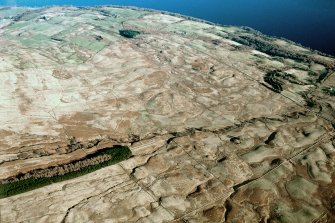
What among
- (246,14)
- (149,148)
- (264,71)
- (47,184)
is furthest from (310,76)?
(246,14)

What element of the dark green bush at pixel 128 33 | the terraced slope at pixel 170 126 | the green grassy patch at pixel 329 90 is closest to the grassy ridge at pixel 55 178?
the terraced slope at pixel 170 126

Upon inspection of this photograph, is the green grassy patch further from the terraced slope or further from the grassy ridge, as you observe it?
the grassy ridge

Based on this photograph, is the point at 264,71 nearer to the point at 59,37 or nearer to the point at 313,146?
the point at 313,146

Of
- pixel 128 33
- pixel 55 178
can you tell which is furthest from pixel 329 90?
pixel 128 33

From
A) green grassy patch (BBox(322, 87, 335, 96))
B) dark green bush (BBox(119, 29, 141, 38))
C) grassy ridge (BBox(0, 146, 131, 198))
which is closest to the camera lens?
grassy ridge (BBox(0, 146, 131, 198))

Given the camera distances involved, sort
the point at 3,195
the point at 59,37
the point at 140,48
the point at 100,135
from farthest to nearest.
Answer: the point at 59,37 → the point at 140,48 → the point at 100,135 → the point at 3,195

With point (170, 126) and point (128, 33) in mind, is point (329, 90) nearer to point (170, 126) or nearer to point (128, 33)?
point (170, 126)

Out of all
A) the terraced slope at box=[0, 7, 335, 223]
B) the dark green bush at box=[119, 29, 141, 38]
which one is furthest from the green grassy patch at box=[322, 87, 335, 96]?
the dark green bush at box=[119, 29, 141, 38]

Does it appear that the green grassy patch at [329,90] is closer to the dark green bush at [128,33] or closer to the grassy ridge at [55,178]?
the grassy ridge at [55,178]
